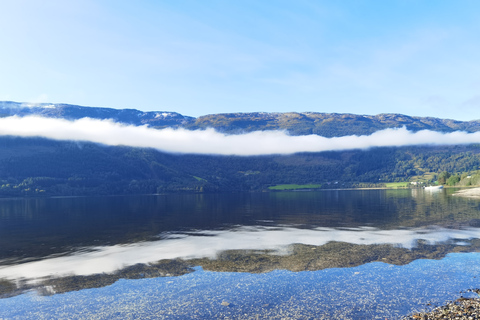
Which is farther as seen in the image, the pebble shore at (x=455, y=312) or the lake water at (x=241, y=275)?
the lake water at (x=241, y=275)

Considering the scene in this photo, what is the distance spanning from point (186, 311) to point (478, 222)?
63348mm

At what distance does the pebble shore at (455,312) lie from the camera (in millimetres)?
20391

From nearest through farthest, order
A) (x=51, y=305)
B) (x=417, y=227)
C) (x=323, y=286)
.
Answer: (x=51, y=305)
(x=323, y=286)
(x=417, y=227)

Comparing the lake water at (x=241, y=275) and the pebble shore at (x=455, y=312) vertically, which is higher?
the pebble shore at (x=455, y=312)

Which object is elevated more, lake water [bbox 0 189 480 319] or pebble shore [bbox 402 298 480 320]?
pebble shore [bbox 402 298 480 320]

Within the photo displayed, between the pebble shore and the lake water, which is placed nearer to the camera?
the pebble shore

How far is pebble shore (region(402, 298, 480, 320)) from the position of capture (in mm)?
20391

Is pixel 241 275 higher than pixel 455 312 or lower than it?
lower

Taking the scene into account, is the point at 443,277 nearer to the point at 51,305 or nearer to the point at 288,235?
the point at 288,235

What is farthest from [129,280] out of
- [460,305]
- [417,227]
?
[417,227]

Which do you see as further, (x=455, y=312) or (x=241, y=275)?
(x=241, y=275)

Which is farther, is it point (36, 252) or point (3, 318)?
point (36, 252)

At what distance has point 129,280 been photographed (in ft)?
101

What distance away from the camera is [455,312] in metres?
21.0
